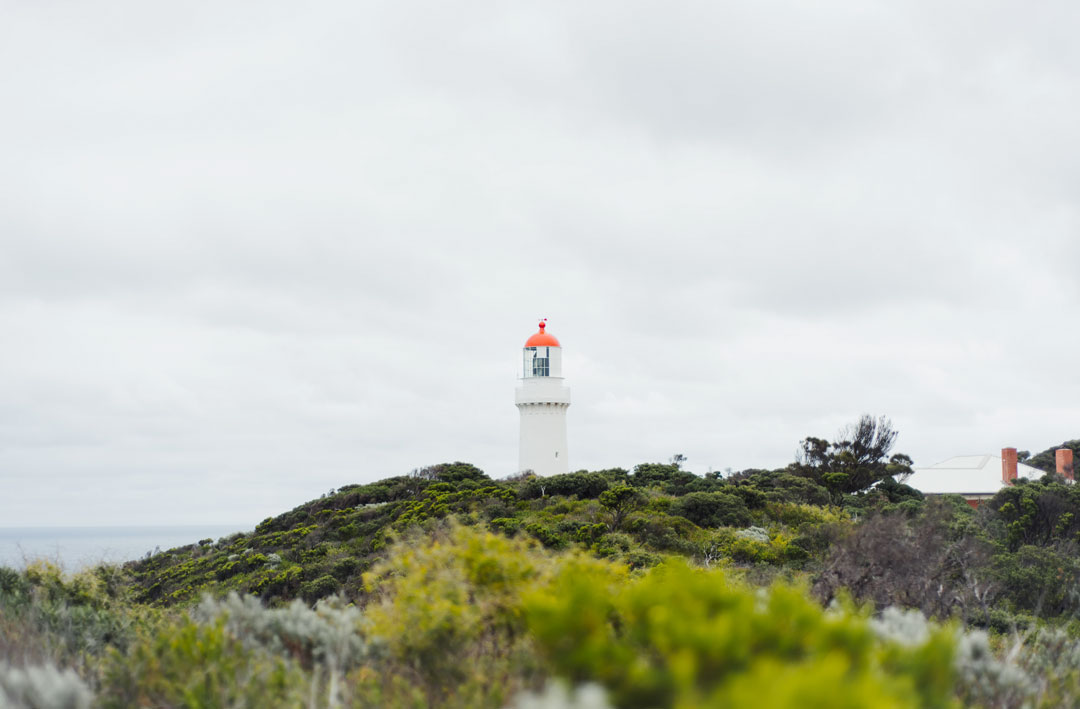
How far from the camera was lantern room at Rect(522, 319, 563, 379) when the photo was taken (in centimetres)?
3652

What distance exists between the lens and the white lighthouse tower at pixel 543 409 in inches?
1421

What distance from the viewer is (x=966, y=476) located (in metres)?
42.2

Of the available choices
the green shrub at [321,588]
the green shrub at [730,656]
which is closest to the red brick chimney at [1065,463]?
the green shrub at [321,588]

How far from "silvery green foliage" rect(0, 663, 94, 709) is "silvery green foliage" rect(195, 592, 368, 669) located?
51.2 inches

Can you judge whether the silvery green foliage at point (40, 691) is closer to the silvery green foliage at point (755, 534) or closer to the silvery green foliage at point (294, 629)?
the silvery green foliage at point (294, 629)

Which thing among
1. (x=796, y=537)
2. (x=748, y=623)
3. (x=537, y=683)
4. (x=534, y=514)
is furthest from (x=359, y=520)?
(x=748, y=623)

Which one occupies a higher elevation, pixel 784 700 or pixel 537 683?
pixel 784 700

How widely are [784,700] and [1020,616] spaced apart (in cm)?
1346

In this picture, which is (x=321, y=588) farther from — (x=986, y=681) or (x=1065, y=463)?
(x=1065, y=463)

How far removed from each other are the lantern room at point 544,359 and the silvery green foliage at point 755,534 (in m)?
16.5

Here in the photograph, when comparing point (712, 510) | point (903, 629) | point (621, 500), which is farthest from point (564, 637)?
point (621, 500)

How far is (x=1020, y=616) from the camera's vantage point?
1366cm

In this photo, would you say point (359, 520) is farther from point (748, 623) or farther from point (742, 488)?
point (748, 623)

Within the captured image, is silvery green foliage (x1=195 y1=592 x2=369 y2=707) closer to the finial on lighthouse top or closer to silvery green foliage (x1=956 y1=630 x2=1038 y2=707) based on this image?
silvery green foliage (x1=956 y1=630 x2=1038 y2=707)
